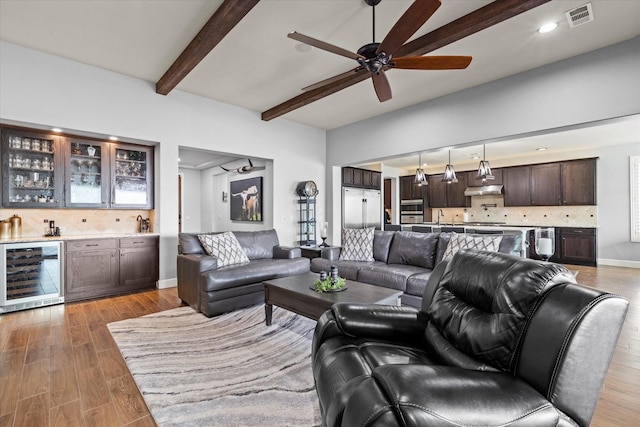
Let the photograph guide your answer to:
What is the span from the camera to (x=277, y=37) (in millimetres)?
3312

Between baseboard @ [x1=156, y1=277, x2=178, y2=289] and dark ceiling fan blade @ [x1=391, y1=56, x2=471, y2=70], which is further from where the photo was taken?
baseboard @ [x1=156, y1=277, x2=178, y2=289]

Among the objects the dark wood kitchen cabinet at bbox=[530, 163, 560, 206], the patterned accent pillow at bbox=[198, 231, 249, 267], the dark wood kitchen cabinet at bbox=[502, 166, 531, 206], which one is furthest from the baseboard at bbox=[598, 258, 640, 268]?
the patterned accent pillow at bbox=[198, 231, 249, 267]

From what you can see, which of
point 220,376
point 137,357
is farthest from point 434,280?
point 137,357

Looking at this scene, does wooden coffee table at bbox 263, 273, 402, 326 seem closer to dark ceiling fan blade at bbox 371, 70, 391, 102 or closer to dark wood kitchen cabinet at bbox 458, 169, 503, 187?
dark ceiling fan blade at bbox 371, 70, 391, 102

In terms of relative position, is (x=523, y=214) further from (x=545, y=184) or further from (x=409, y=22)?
(x=409, y=22)

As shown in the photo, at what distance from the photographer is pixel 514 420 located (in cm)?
86

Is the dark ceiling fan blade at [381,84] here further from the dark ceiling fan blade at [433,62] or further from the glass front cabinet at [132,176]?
the glass front cabinet at [132,176]

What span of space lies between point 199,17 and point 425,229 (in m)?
4.88

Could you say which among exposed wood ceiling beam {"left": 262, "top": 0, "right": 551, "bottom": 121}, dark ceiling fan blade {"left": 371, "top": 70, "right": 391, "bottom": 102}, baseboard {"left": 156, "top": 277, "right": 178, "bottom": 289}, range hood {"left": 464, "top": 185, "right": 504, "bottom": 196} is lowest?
baseboard {"left": 156, "top": 277, "right": 178, "bottom": 289}

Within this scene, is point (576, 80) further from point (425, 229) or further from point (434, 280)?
point (434, 280)

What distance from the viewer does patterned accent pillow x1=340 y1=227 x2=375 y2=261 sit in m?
4.41

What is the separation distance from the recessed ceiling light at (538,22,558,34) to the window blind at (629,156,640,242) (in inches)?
215

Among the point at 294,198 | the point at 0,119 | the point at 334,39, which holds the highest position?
the point at 334,39

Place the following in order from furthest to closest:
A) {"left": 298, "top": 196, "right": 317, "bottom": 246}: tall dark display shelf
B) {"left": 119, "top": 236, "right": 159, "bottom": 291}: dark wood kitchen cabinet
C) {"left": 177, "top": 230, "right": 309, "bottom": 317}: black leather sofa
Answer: {"left": 298, "top": 196, "right": 317, "bottom": 246}: tall dark display shelf → {"left": 119, "top": 236, "right": 159, "bottom": 291}: dark wood kitchen cabinet → {"left": 177, "top": 230, "right": 309, "bottom": 317}: black leather sofa
